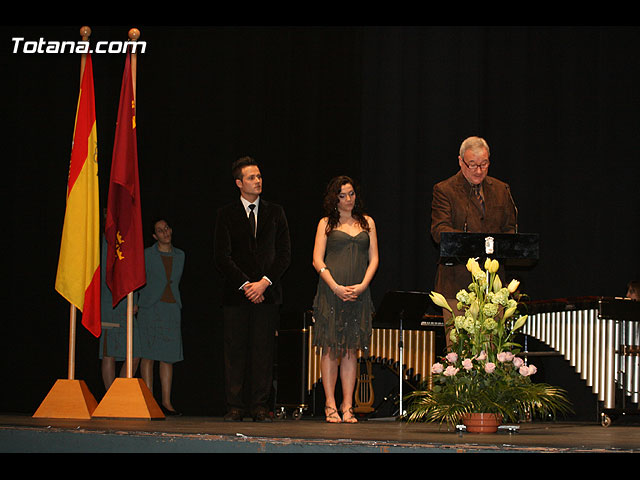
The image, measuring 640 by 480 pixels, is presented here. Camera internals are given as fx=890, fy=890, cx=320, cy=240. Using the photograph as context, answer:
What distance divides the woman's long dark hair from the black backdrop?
71.3 inches

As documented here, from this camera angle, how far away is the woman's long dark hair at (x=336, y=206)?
6.12 m

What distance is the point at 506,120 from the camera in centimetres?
828

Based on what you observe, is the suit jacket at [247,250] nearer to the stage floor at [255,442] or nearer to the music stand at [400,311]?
the music stand at [400,311]

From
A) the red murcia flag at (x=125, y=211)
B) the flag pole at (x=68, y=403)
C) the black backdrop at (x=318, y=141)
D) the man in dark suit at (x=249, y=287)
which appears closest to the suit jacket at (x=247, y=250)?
the man in dark suit at (x=249, y=287)

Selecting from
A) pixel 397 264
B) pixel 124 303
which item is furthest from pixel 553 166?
pixel 124 303

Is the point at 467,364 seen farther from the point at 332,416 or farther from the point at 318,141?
the point at 318,141

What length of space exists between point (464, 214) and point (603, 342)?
6.85ft

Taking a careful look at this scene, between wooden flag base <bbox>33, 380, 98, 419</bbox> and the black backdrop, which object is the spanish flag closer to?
wooden flag base <bbox>33, 380, 98, 419</bbox>

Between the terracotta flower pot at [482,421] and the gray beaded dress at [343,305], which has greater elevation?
the gray beaded dress at [343,305]

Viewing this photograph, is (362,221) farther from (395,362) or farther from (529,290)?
(529,290)

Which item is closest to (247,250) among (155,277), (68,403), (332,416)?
(332,416)

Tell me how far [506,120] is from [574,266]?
1484 mm

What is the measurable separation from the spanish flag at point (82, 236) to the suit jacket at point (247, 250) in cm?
85

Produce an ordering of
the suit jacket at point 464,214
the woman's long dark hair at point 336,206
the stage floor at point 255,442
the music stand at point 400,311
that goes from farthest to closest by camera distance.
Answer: the music stand at point 400,311
the woman's long dark hair at point 336,206
the suit jacket at point 464,214
the stage floor at point 255,442
